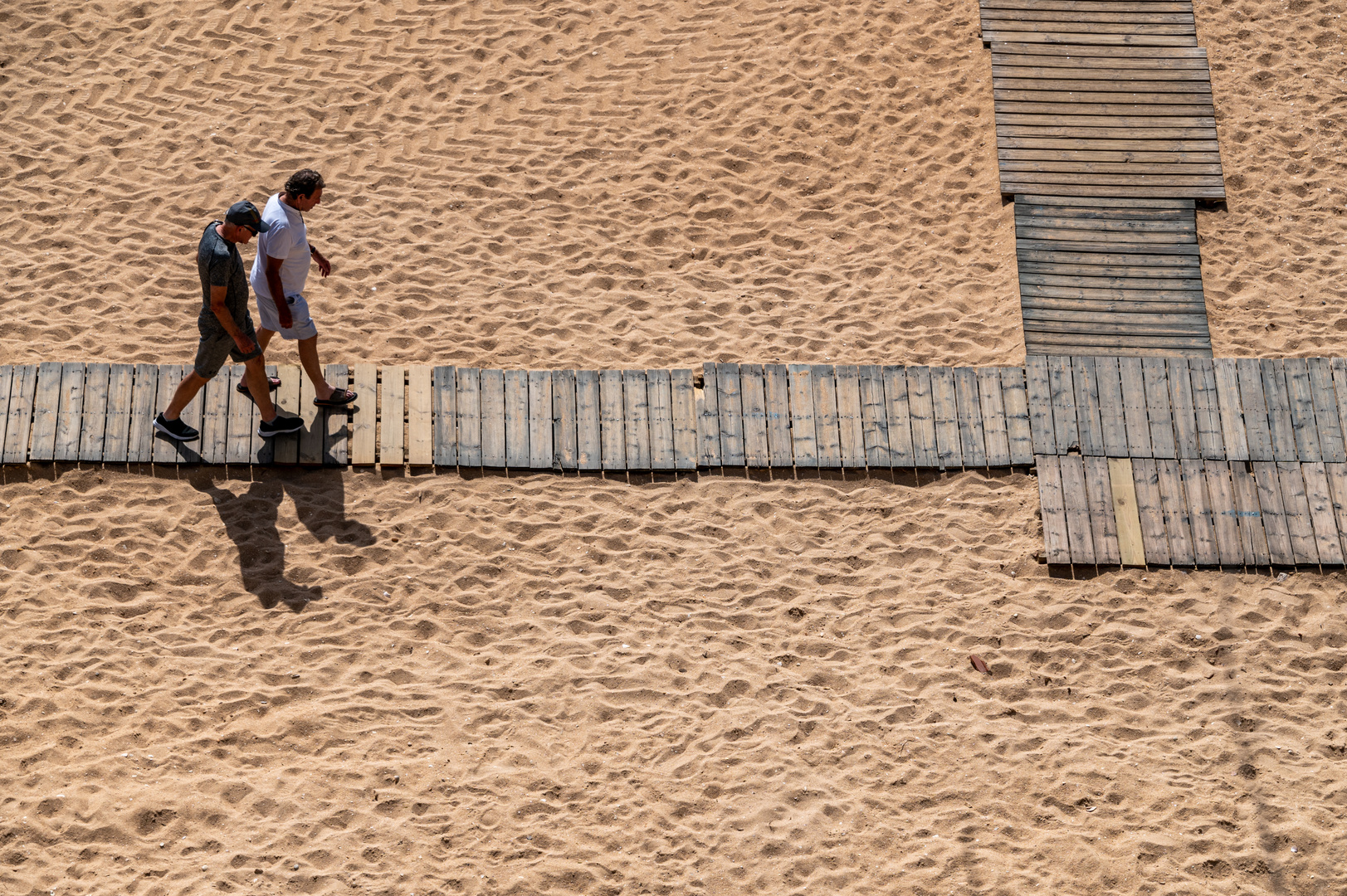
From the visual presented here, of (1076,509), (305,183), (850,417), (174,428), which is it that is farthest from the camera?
(850,417)

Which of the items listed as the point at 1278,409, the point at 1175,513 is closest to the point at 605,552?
the point at 1175,513

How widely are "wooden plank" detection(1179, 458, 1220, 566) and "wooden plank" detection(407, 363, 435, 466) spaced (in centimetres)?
502

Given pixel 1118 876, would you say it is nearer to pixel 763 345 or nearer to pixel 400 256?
pixel 763 345

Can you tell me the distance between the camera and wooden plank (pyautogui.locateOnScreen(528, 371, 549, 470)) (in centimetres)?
779

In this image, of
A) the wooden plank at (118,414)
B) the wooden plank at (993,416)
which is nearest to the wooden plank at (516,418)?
the wooden plank at (118,414)

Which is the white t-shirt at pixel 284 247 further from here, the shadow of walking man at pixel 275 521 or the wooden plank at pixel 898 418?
the wooden plank at pixel 898 418

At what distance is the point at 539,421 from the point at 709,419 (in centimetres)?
115

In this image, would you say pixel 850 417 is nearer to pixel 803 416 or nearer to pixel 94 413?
pixel 803 416

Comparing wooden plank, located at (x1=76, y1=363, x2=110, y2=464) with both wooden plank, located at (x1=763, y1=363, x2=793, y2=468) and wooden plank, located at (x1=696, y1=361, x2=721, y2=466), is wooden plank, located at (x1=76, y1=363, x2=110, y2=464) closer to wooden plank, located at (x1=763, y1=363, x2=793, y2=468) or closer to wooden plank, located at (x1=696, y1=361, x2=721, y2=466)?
wooden plank, located at (x1=696, y1=361, x2=721, y2=466)

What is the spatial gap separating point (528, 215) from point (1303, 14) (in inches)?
303

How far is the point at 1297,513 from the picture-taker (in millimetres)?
7961

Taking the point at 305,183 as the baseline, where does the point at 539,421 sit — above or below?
Answer: below

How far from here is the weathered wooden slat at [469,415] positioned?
305 inches

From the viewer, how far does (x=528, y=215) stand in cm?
A: 923
